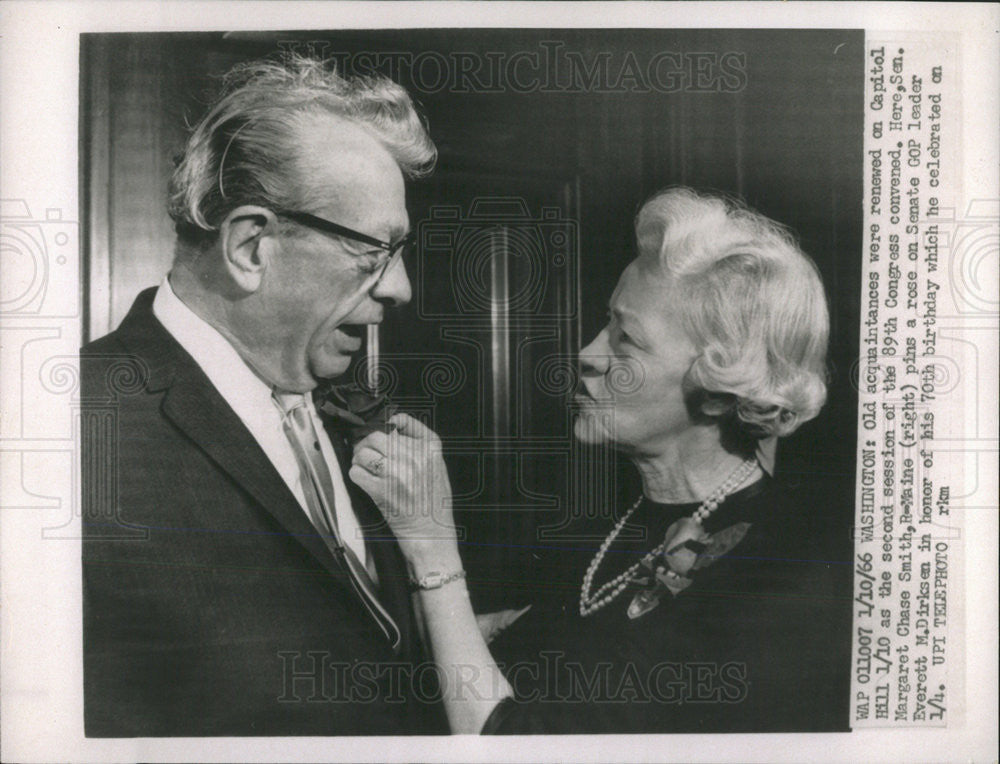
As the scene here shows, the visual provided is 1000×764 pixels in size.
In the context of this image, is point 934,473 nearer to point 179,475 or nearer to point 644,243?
point 644,243

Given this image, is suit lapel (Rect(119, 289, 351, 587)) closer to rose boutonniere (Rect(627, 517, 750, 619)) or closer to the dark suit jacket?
the dark suit jacket

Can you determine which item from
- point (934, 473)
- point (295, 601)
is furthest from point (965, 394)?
point (295, 601)

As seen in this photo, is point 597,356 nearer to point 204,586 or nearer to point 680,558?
point 680,558

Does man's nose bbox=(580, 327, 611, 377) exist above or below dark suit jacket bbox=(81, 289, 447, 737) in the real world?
above

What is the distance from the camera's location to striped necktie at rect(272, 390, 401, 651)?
1.56 metres

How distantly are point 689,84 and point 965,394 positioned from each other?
33.1 inches

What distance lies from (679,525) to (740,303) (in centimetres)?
45

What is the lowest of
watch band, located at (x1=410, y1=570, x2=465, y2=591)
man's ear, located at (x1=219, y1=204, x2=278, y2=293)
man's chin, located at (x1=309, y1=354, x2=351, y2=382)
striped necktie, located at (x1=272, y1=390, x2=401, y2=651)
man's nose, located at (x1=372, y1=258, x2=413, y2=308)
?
watch band, located at (x1=410, y1=570, x2=465, y2=591)

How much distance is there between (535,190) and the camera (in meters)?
1.59

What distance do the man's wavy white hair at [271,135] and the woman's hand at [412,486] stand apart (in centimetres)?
48

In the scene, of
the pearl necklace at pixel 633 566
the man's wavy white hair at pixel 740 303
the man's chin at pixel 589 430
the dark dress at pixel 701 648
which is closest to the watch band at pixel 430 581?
the dark dress at pixel 701 648

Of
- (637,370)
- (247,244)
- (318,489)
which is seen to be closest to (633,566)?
(637,370)

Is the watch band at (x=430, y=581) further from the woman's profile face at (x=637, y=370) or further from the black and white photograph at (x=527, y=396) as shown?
the woman's profile face at (x=637, y=370)

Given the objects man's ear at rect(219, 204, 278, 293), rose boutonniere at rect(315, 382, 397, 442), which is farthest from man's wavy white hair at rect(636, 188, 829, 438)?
man's ear at rect(219, 204, 278, 293)
